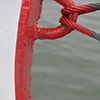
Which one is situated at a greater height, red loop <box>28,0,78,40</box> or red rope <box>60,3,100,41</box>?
red rope <box>60,3,100,41</box>

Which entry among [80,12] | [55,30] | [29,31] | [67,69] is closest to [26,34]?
[29,31]

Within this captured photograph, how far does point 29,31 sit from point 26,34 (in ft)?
0.10

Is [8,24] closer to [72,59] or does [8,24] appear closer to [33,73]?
[33,73]

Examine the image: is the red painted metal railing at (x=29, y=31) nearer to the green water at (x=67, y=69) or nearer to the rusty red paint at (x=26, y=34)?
the rusty red paint at (x=26, y=34)

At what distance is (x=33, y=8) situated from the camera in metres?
1.05

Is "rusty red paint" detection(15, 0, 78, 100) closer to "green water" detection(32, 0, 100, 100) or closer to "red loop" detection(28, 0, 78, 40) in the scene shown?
"red loop" detection(28, 0, 78, 40)

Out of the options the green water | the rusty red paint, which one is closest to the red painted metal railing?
the rusty red paint

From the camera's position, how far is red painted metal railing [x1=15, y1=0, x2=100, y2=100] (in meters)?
1.00

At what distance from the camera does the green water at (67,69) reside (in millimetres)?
2379

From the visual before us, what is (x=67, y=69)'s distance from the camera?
8.74ft

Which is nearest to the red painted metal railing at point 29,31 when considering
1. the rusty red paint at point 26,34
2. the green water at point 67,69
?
A: the rusty red paint at point 26,34

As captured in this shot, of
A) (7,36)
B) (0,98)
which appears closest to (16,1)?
(7,36)

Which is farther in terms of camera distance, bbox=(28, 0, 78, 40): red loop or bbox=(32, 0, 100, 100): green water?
bbox=(32, 0, 100, 100): green water

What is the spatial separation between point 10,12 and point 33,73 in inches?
67.4
